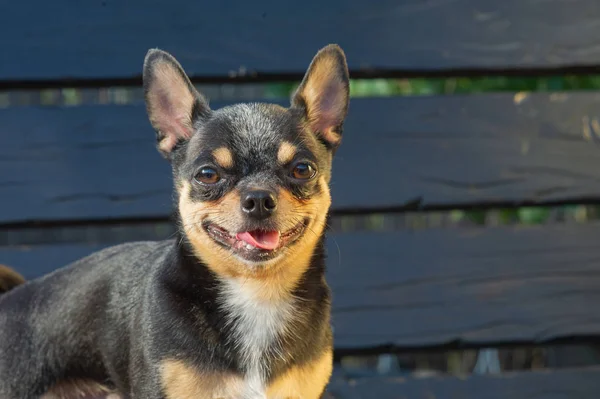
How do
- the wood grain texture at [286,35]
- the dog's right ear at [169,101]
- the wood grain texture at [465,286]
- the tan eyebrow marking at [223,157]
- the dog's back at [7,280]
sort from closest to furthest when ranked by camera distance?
the tan eyebrow marking at [223,157], the dog's right ear at [169,101], the dog's back at [7,280], the wood grain texture at [286,35], the wood grain texture at [465,286]

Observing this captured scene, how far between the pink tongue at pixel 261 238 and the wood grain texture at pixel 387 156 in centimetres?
84

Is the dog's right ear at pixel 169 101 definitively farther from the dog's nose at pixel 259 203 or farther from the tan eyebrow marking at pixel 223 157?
the dog's nose at pixel 259 203

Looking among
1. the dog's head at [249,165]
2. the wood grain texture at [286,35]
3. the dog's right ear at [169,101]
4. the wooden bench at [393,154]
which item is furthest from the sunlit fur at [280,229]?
the wood grain texture at [286,35]

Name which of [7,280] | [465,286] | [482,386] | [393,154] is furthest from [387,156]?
[7,280]

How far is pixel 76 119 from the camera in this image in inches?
102

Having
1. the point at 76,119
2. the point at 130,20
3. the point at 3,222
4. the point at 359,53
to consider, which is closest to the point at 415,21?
the point at 359,53

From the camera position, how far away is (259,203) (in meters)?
1.74

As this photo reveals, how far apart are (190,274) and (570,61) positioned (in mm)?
1573

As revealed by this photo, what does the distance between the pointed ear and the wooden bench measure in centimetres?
58

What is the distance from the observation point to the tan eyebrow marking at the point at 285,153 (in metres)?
1.87

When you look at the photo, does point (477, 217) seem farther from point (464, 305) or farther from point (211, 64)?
point (211, 64)

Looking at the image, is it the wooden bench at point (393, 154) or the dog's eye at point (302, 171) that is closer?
the dog's eye at point (302, 171)

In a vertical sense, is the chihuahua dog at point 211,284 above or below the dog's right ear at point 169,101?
below

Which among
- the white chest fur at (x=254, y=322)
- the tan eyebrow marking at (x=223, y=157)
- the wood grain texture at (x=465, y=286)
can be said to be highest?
the tan eyebrow marking at (x=223, y=157)
